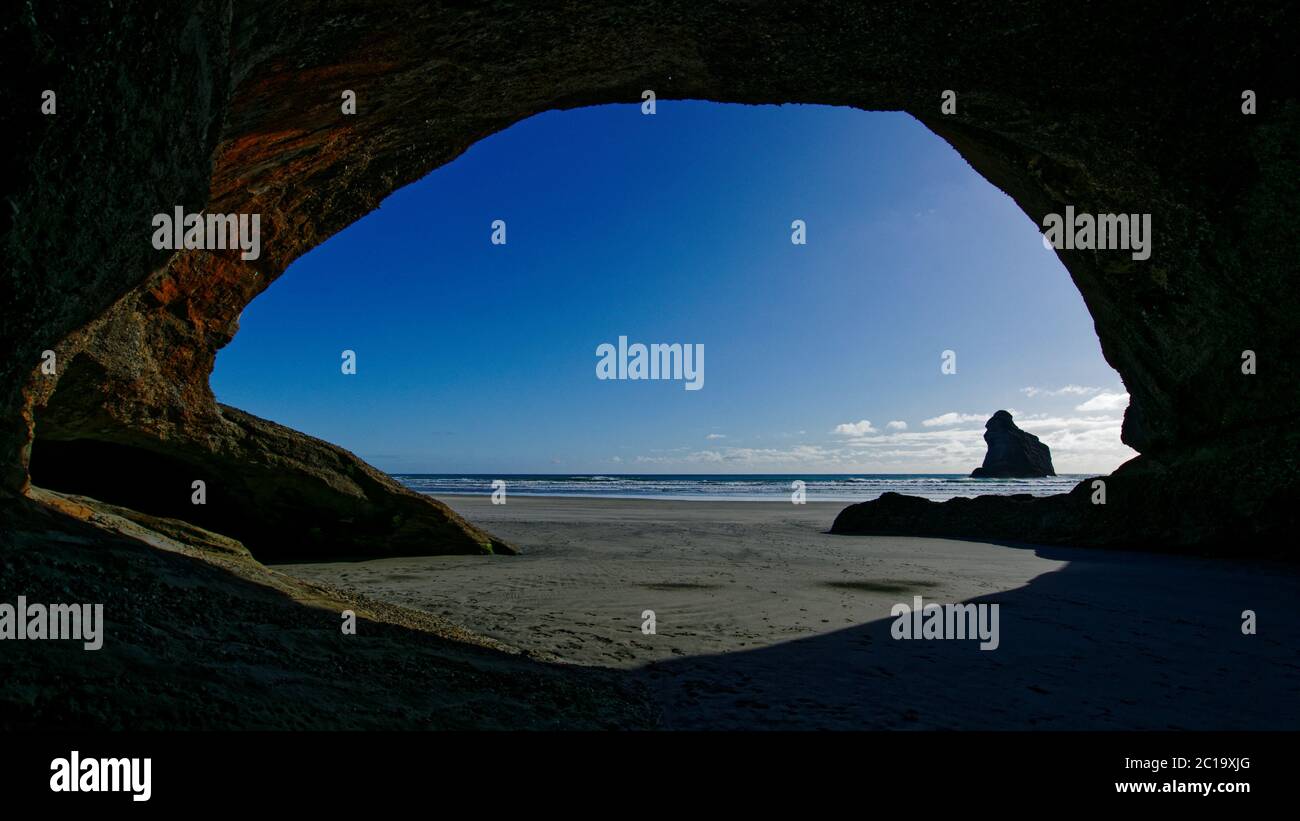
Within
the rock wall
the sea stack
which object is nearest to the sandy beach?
the rock wall

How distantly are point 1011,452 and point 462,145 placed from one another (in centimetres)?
6860

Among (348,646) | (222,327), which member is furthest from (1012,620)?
(222,327)

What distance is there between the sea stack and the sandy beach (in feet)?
201

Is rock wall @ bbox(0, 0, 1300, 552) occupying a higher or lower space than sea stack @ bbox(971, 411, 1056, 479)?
higher

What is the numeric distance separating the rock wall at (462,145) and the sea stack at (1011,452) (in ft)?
200

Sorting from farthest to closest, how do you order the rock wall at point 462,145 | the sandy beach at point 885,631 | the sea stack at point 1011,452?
the sea stack at point 1011,452 < the sandy beach at point 885,631 < the rock wall at point 462,145

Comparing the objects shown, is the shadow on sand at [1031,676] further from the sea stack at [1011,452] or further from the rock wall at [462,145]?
the sea stack at [1011,452]

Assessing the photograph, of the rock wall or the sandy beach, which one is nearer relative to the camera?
the rock wall

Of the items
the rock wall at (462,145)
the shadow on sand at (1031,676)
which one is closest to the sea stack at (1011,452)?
the rock wall at (462,145)

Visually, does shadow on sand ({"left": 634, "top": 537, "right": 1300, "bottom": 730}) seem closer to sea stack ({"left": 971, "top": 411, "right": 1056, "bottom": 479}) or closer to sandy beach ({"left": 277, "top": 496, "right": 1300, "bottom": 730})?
sandy beach ({"left": 277, "top": 496, "right": 1300, "bottom": 730})

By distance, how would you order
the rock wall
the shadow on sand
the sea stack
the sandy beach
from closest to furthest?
1. the rock wall
2. the shadow on sand
3. the sandy beach
4. the sea stack

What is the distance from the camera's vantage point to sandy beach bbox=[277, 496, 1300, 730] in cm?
327

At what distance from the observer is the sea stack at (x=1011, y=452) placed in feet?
208
